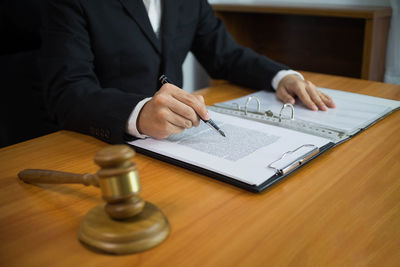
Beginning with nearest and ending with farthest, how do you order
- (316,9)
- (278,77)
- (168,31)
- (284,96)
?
(284,96) → (278,77) → (168,31) → (316,9)

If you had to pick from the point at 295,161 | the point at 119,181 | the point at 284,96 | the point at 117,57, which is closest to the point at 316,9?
the point at 284,96

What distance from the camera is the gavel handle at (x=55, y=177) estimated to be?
1.94 ft

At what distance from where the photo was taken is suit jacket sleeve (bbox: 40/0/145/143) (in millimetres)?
1011

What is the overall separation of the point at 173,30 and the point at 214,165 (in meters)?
0.89

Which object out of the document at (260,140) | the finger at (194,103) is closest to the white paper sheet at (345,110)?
the document at (260,140)

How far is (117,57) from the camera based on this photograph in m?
1.41

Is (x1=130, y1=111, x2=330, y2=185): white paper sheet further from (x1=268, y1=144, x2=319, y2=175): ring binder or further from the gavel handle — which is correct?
the gavel handle

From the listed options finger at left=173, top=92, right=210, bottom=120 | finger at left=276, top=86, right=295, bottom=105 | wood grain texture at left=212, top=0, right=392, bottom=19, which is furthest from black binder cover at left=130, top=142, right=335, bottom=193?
wood grain texture at left=212, top=0, right=392, bottom=19

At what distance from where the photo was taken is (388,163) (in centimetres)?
84

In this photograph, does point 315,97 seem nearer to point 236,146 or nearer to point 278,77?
point 278,77

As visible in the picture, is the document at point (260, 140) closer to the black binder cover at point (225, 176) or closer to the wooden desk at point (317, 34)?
the black binder cover at point (225, 176)

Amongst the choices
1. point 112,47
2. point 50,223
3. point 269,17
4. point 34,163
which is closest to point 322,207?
point 50,223

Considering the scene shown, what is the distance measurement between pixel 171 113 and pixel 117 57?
0.60 metres

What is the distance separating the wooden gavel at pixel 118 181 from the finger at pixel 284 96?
80 cm
